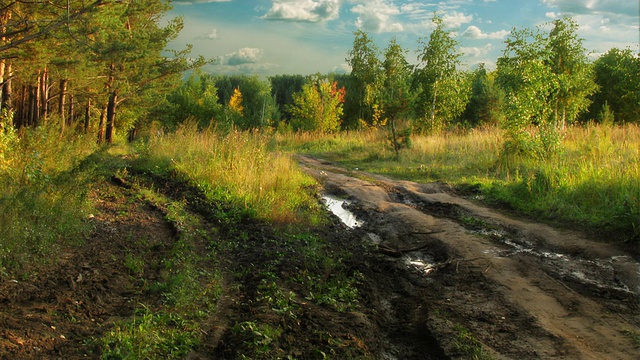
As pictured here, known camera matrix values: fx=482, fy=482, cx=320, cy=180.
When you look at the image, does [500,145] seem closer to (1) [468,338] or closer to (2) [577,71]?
(2) [577,71]

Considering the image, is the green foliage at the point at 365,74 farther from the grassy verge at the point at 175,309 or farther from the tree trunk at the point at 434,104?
the grassy verge at the point at 175,309

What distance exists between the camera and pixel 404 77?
17.8 m

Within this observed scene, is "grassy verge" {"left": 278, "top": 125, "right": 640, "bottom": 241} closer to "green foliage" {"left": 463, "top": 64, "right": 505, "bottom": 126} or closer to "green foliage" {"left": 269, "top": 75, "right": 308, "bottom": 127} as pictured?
"green foliage" {"left": 463, "top": 64, "right": 505, "bottom": 126}

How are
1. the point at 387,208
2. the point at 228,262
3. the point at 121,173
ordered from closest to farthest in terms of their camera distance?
1. the point at 228,262
2. the point at 387,208
3. the point at 121,173

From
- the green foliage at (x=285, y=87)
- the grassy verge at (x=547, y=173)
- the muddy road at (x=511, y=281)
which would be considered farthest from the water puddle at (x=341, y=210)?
the green foliage at (x=285, y=87)

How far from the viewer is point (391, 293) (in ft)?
17.5

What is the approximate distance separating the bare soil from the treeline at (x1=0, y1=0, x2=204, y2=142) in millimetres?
5586

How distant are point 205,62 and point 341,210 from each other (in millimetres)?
17719

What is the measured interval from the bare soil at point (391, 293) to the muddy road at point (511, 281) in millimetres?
18

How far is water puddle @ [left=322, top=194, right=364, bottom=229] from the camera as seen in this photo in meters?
8.89

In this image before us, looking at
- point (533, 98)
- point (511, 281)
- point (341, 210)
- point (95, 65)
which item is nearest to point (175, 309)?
point (511, 281)

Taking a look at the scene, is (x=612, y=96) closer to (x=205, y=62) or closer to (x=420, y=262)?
(x=205, y=62)

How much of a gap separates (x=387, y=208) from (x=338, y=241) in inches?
97.8

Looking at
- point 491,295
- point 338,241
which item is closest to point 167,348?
point 491,295
